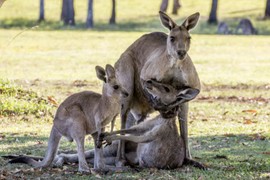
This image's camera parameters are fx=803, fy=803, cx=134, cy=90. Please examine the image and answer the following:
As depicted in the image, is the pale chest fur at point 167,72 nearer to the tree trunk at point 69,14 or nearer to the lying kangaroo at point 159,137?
the lying kangaroo at point 159,137

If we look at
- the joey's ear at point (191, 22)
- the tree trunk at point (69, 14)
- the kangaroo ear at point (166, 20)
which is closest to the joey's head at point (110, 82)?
the kangaroo ear at point (166, 20)

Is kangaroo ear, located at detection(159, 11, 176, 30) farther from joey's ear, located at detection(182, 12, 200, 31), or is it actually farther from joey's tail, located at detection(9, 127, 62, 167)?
joey's tail, located at detection(9, 127, 62, 167)

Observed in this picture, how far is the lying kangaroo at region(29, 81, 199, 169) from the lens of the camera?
9.30 metres

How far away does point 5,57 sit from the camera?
99.8ft

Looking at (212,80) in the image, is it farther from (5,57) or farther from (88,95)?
(88,95)

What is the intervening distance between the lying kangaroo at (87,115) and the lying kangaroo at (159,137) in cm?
25

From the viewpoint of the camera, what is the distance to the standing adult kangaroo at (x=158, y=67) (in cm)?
964

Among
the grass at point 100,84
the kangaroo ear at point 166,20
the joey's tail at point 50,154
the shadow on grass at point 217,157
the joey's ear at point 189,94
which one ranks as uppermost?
the kangaroo ear at point 166,20

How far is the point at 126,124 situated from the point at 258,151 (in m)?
2.06

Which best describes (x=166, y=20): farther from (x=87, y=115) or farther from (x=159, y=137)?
(x=87, y=115)

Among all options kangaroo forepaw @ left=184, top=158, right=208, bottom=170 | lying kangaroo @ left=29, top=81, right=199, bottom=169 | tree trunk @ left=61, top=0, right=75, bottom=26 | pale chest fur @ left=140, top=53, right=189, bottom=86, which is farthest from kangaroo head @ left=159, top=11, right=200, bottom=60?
tree trunk @ left=61, top=0, right=75, bottom=26

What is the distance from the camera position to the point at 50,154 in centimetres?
935

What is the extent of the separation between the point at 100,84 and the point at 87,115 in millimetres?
13389

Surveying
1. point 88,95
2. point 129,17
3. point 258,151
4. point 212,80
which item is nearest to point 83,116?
point 88,95
